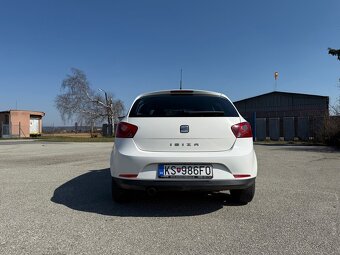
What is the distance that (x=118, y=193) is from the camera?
4.89m

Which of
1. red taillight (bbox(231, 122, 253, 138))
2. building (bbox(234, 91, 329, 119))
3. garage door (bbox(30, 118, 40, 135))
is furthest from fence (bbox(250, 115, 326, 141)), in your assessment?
garage door (bbox(30, 118, 40, 135))

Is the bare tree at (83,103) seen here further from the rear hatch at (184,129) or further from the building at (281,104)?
the rear hatch at (184,129)

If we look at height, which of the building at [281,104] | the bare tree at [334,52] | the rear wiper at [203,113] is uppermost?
the bare tree at [334,52]

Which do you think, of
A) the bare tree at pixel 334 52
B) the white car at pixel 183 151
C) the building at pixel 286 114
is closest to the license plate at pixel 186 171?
the white car at pixel 183 151

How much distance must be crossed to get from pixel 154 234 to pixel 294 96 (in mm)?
35251

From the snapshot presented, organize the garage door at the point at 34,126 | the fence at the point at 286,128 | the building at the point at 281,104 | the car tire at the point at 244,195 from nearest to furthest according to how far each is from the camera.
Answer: the car tire at the point at 244,195
the fence at the point at 286,128
the building at the point at 281,104
the garage door at the point at 34,126

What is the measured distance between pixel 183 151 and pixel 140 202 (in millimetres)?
1282

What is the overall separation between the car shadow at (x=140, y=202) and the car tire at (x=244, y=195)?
0.33ft

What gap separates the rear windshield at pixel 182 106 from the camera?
4551 millimetres

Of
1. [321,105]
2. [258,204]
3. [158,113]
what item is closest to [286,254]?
[258,204]

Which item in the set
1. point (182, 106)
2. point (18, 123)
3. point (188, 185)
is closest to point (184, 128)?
point (182, 106)

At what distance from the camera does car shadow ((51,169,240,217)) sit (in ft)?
15.1

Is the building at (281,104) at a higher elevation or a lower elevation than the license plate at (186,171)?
higher

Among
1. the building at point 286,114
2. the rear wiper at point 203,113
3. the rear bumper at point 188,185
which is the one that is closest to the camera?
the rear bumper at point 188,185
